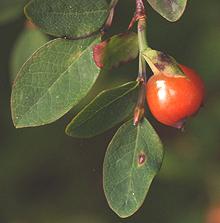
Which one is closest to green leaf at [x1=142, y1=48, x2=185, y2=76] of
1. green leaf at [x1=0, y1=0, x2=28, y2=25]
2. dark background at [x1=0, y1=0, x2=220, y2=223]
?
green leaf at [x1=0, y1=0, x2=28, y2=25]

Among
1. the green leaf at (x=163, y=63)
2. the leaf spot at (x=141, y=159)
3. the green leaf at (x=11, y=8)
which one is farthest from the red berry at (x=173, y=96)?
the green leaf at (x=11, y=8)

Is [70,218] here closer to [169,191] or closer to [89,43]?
[169,191]

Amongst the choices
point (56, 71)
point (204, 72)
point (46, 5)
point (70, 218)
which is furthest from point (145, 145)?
point (70, 218)

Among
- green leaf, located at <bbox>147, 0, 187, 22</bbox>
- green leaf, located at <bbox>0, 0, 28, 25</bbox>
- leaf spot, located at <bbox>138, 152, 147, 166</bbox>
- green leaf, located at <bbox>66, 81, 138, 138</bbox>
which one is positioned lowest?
green leaf, located at <bbox>0, 0, 28, 25</bbox>

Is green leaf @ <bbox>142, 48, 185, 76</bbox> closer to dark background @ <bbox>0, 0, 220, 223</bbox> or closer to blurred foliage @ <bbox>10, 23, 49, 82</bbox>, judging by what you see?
blurred foliage @ <bbox>10, 23, 49, 82</bbox>

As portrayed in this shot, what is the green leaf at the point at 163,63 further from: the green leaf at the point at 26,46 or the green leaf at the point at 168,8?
the green leaf at the point at 26,46

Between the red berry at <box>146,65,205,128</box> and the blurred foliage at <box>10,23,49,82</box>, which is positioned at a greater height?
the red berry at <box>146,65,205,128</box>
